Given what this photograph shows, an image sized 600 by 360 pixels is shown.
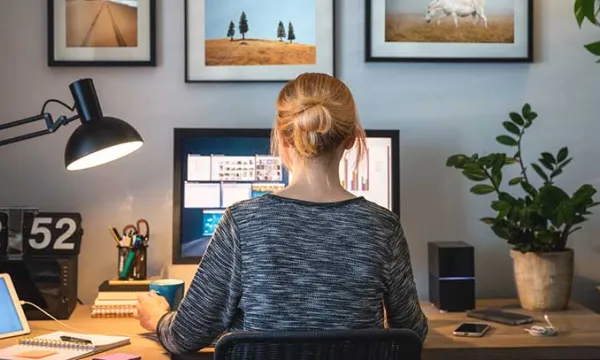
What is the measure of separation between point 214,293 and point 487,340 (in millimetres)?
666

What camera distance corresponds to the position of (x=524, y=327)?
75.4 inches

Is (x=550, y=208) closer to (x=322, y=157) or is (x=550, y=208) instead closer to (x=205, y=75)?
(x=322, y=157)

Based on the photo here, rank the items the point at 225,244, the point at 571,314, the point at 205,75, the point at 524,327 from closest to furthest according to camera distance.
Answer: the point at 225,244 < the point at 524,327 < the point at 571,314 < the point at 205,75

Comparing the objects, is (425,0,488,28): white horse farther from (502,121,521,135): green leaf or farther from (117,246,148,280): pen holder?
(117,246,148,280): pen holder

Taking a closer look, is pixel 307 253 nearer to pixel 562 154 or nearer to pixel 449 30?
pixel 562 154

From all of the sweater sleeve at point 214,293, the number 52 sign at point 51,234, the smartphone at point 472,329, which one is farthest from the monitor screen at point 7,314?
the smartphone at point 472,329

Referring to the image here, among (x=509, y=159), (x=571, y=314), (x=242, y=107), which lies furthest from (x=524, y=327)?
(x=242, y=107)

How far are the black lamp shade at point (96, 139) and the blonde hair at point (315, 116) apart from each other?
49 centimetres

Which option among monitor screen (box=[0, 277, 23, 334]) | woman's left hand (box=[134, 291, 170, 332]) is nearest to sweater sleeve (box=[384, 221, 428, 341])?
woman's left hand (box=[134, 291, 170, 332])

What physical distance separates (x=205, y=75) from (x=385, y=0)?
552 millimetres

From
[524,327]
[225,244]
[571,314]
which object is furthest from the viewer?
[571,314]

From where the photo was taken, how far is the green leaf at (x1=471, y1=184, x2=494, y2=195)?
215 cm

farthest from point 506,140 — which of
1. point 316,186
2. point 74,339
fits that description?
point 74,339

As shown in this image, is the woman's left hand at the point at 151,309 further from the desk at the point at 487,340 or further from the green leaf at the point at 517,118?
the green leaf at the point at 517,118
